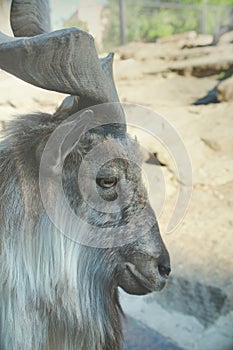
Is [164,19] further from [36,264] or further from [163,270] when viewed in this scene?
[36,264]

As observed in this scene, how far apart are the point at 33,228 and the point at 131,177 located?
1.52 feet

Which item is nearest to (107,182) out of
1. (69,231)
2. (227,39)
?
(69,231)

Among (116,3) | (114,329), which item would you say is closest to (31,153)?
(114,329)

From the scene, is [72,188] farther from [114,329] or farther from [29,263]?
[114,329]

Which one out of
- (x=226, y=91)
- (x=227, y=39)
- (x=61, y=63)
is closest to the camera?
(x=61, y=63)

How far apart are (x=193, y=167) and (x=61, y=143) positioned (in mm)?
4430

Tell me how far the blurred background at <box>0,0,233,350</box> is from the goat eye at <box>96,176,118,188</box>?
2.06 feet

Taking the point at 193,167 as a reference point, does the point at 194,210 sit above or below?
below

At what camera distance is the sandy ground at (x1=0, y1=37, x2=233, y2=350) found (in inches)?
137

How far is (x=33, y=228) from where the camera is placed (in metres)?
1.87

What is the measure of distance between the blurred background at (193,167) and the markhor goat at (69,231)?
0.48 metres

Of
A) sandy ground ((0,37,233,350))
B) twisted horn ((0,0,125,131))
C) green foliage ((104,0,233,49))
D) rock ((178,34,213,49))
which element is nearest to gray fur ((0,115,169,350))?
twisted horn ((0,0,125,131))

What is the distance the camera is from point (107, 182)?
192cm

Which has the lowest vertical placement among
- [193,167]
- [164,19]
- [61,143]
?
[193,167]
